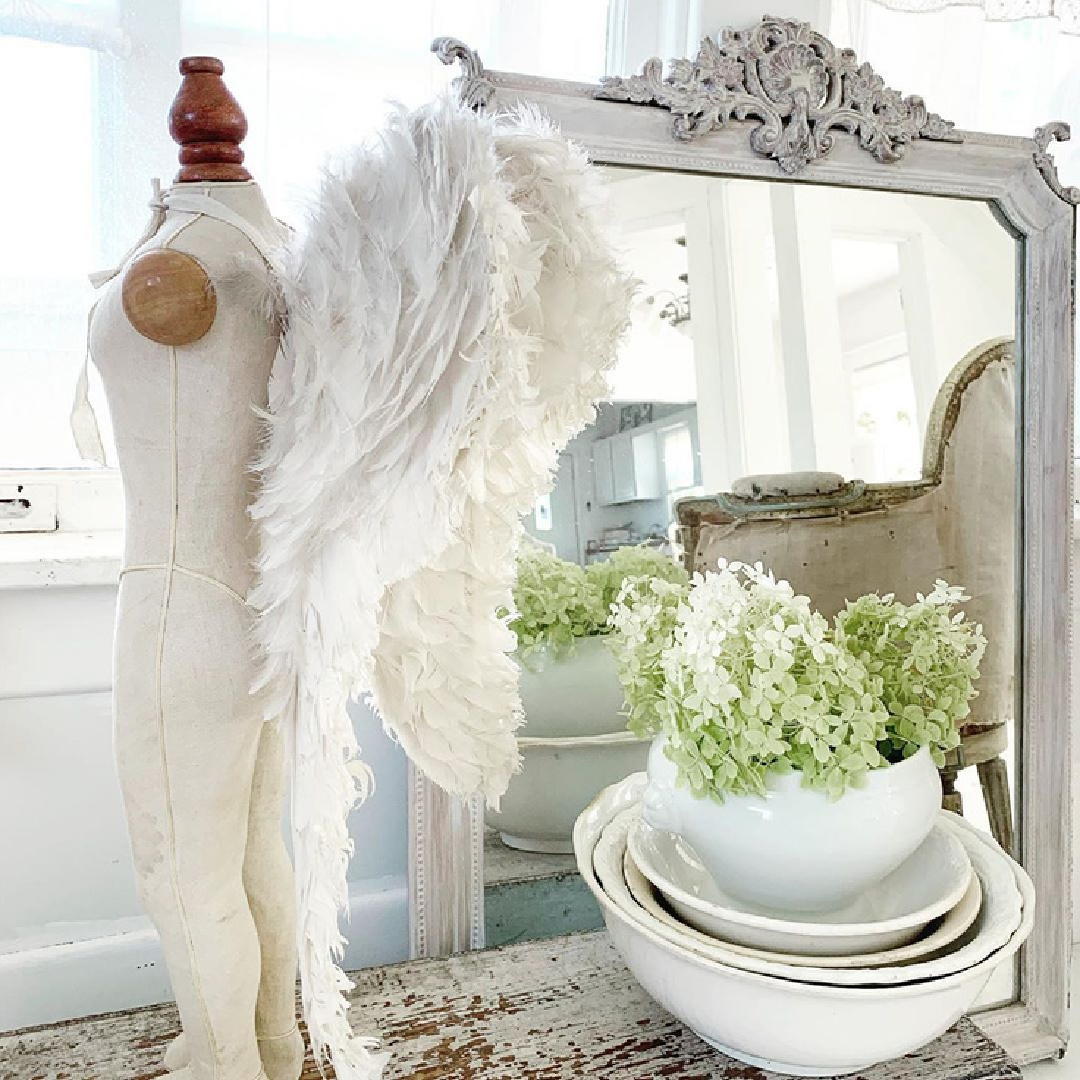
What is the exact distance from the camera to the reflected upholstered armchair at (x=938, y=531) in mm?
992

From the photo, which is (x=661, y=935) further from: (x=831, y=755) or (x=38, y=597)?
(x=38, y=597)

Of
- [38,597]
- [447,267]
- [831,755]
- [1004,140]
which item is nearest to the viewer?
[447,267]

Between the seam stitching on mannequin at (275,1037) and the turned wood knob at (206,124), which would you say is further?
the seam stitching on mannequin at (275,1037)

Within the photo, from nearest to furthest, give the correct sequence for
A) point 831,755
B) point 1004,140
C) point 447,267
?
1. point 447,267
2. point 831,755
3. point 1004,140

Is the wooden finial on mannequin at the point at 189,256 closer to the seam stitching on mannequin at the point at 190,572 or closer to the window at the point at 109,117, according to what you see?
the seam stitching on mannequin at the point at 190,572

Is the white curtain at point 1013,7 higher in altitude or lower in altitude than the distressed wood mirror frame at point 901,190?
higher

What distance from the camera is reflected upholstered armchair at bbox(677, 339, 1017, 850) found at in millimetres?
992

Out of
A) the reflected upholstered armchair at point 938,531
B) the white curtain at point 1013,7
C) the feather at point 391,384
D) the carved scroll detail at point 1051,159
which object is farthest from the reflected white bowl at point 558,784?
the white curtain at point 1013,7

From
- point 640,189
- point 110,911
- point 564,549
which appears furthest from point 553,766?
point 640,189

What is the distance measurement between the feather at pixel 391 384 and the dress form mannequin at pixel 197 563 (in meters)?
0.02

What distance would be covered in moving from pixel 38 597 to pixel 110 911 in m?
0.32

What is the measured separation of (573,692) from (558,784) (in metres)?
0.10

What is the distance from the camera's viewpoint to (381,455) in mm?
536

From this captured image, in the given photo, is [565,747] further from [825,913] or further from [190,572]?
[190,572]
